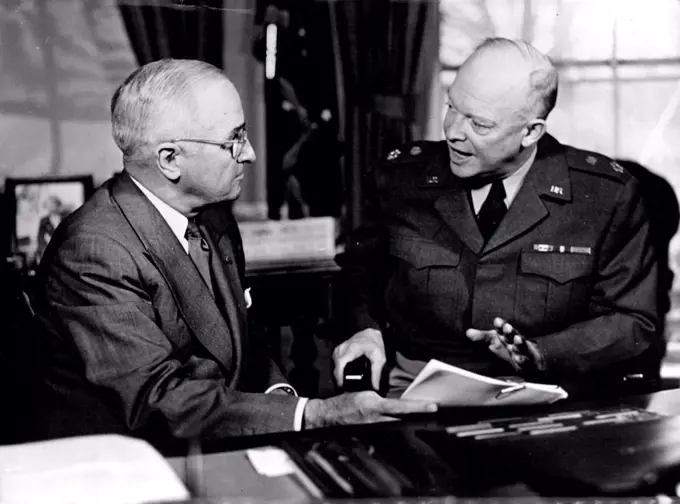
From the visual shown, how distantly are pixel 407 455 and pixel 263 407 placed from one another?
0.51 m

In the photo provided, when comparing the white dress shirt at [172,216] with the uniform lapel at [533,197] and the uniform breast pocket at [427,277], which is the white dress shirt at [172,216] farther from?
the uniform lapel at [533,197]

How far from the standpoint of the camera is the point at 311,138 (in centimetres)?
264

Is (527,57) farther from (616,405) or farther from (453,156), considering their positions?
(616,405)

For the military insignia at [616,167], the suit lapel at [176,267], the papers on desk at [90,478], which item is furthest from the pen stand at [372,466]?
the military insignia at [616,167]

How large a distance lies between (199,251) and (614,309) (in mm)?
1329

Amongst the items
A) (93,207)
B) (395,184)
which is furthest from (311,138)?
(93,207)

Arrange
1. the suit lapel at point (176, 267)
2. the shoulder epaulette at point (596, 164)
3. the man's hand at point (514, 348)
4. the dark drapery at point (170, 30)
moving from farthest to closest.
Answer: the shoulder epaulette at point (596, 164)
the man's hand at point (514, 348)
the dark drapery at point (170, 30)
the suit lapel at point (176, 267)

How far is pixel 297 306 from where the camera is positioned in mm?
2422

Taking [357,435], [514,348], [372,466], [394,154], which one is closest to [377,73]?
[394,154]

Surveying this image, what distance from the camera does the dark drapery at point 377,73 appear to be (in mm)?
2484

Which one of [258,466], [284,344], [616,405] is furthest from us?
[284,344]

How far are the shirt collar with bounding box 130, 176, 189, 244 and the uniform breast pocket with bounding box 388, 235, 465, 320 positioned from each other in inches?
29.0

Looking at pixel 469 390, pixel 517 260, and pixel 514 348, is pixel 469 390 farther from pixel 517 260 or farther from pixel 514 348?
pixel 517 260

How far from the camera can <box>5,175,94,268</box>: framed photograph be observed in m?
2.13
